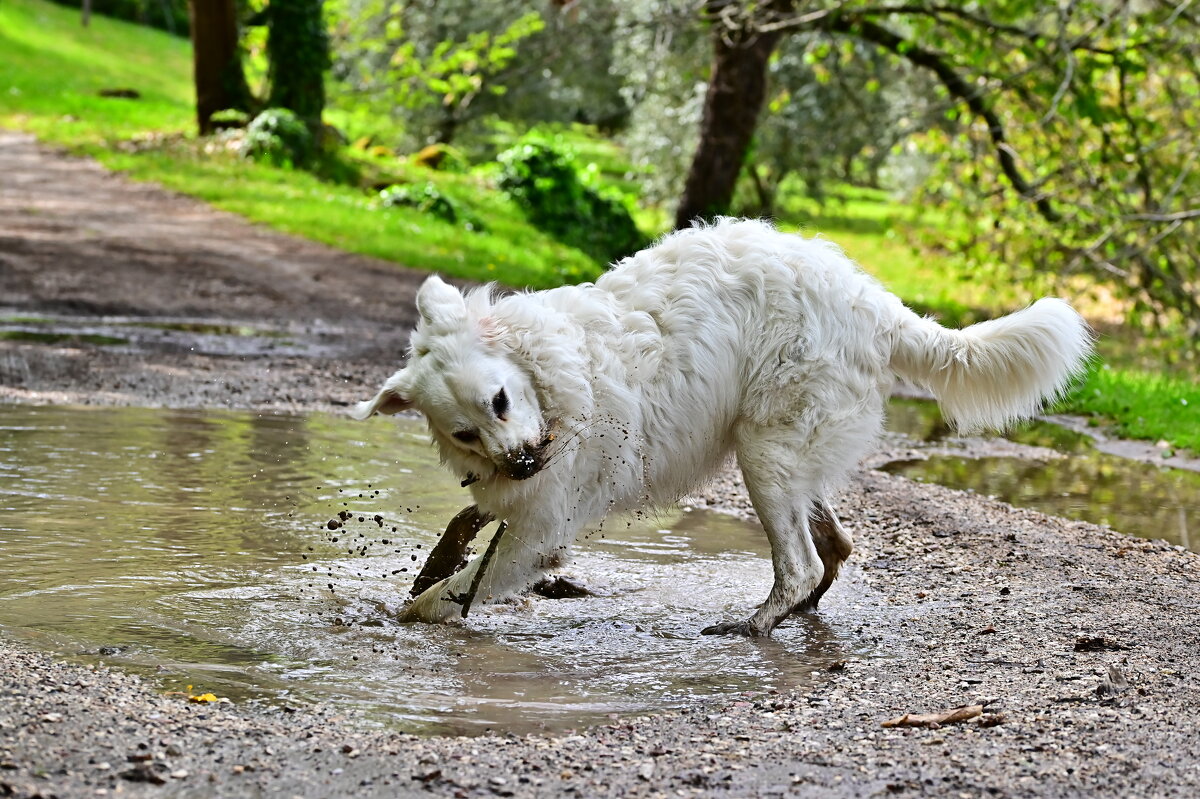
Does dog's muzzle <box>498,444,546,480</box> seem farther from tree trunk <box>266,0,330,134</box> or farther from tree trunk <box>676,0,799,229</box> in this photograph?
tree trunk <box>266,0,330,134</box>

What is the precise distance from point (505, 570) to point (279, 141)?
63.9 feet

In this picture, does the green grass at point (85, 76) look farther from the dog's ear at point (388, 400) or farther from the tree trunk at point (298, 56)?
the dog's ear at point (388, 400)

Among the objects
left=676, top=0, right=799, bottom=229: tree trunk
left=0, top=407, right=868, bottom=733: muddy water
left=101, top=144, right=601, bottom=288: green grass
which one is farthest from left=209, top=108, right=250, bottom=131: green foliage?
left=0, top=407, right=868, bottom=733: muddy water

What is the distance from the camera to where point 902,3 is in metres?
17.3

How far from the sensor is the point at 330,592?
5969mm

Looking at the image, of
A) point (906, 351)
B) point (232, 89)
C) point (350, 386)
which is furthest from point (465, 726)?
point (232, 89)

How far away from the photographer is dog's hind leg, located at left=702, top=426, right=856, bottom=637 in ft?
19.2

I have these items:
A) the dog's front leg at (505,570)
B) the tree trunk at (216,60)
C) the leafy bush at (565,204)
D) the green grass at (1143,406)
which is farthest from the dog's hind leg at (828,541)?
the tree trunk at (216,60)

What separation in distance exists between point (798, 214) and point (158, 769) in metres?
28.7

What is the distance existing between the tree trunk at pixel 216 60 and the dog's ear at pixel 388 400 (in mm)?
21660

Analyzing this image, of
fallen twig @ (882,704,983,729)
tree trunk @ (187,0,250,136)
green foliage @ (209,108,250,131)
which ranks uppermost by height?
tree trunk @ (187,0,250,136)

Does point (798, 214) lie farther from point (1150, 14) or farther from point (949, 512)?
point (949, 512)

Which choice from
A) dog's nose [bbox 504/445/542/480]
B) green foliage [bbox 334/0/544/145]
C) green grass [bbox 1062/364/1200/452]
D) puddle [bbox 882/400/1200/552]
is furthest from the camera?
green foliage [bbox 334/0/544/145]

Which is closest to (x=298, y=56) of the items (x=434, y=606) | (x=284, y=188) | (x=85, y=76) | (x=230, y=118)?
(x=230, y=118)
